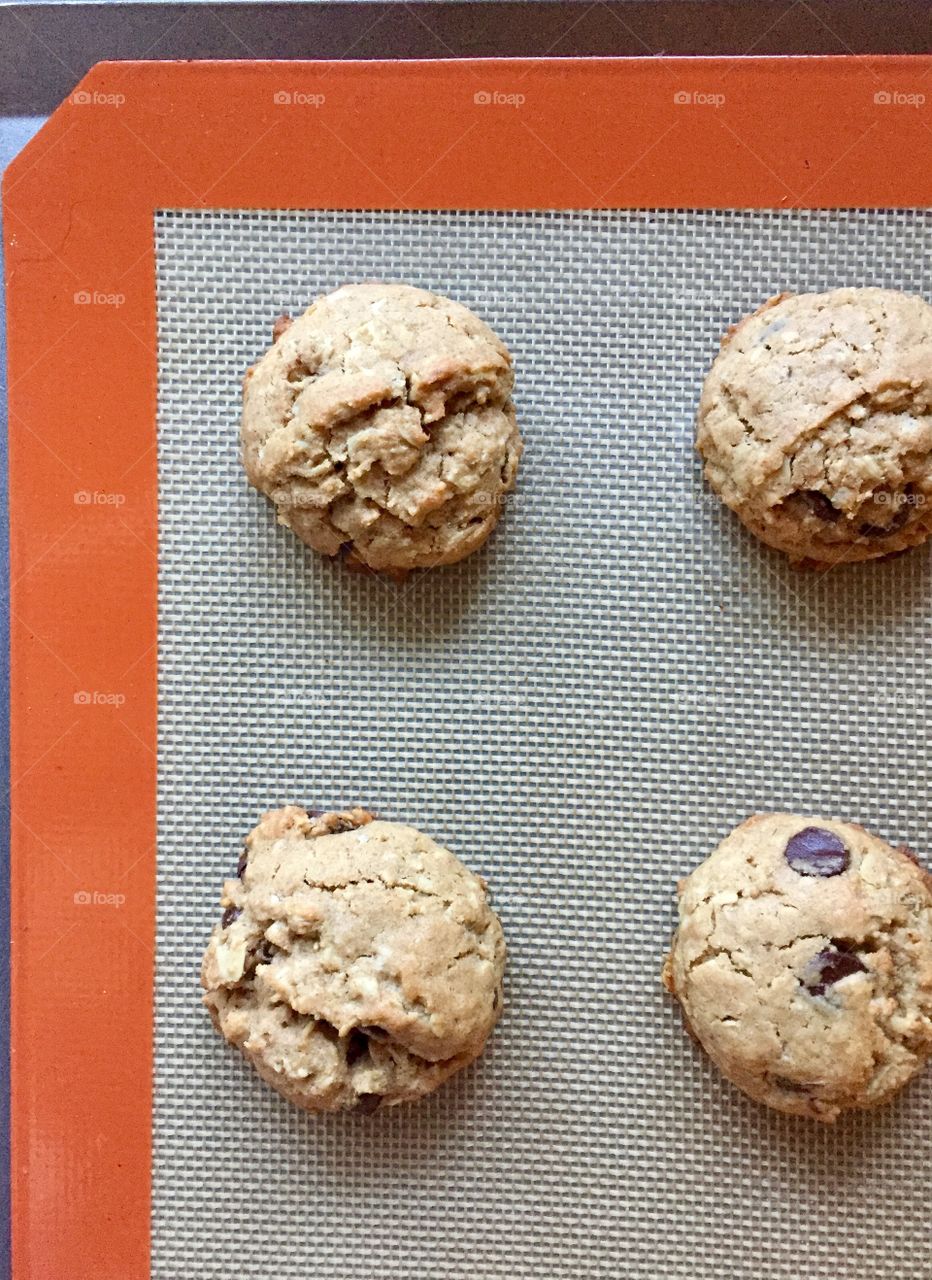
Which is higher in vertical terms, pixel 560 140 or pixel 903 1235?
pixel 560 140

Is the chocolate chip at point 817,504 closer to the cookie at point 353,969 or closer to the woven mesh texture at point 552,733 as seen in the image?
the woven mesh texture at point 552,733

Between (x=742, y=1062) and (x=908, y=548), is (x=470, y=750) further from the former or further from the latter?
(x=908, y=548)

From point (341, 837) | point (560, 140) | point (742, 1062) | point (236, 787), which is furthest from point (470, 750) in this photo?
point (560, 140)
